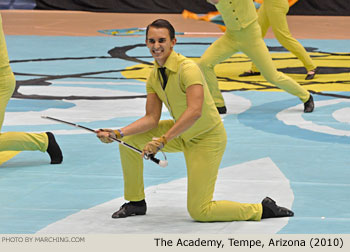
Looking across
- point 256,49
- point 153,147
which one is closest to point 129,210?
point 153,147

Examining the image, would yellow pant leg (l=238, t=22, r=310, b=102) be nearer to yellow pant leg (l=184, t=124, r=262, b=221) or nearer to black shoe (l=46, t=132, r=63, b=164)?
black shoe (l=46, t=132, r=63, b=164)

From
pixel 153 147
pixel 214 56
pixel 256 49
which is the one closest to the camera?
pixel 153 147

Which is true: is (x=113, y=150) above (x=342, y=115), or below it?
below

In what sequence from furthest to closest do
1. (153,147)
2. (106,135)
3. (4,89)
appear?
(4,89) < (106,135) < (153,147)

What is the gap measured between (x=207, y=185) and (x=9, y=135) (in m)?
1.77

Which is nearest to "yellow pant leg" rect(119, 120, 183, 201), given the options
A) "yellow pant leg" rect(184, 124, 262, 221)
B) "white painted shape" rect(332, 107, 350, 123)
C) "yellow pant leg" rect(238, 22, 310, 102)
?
"yellow pant leg" rect(184, 124, 262, 221)

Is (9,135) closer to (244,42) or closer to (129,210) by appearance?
(129,210)

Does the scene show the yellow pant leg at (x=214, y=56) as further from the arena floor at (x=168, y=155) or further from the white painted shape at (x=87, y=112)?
the white painted shape at (x=87, y=112)

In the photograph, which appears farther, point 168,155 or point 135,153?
point 168,155

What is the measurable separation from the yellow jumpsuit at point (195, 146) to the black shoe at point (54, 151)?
1.25 meters

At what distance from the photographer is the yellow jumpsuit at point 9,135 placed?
16.0 ft

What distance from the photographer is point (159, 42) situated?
3.85 m

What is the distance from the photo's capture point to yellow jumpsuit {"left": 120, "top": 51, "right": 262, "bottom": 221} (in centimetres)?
389

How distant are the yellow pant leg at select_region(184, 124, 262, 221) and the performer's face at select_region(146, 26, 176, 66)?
505mm
